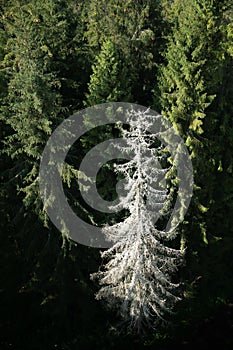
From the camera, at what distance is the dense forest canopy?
17062mm

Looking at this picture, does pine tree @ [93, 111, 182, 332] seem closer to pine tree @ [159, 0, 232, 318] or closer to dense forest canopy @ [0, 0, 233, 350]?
dense forest canopy @ [0, 0, 233, 350]

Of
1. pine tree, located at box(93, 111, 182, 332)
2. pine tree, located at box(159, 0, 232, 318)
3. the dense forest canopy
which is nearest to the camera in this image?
pine tree, located at box(93, 111, 182, 332)

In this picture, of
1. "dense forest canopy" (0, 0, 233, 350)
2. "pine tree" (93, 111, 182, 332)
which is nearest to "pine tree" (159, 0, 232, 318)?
"dense forest canopy" (0, 0, 233, 350)

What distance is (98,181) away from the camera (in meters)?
19.1

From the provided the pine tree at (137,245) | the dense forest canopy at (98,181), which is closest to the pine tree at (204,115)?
the dense forest canopy at (98,181)

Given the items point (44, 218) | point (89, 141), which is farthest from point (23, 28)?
point (44, 218)

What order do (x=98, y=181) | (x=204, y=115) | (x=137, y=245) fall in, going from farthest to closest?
(x=98, y=181)
(x=204, y=115)
(x=137, y=245)

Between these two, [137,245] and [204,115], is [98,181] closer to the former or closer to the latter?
[137,245]

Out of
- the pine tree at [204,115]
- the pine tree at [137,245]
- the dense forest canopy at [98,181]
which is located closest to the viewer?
the pine tree at [137,245]

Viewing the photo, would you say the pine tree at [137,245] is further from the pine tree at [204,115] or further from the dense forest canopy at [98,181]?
the pine tree at [204,115]

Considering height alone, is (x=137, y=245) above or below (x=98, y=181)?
below

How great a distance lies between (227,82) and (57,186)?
1010cm

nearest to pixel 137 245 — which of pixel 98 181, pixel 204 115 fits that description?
pixel 98 181

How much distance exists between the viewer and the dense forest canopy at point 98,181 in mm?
17062
